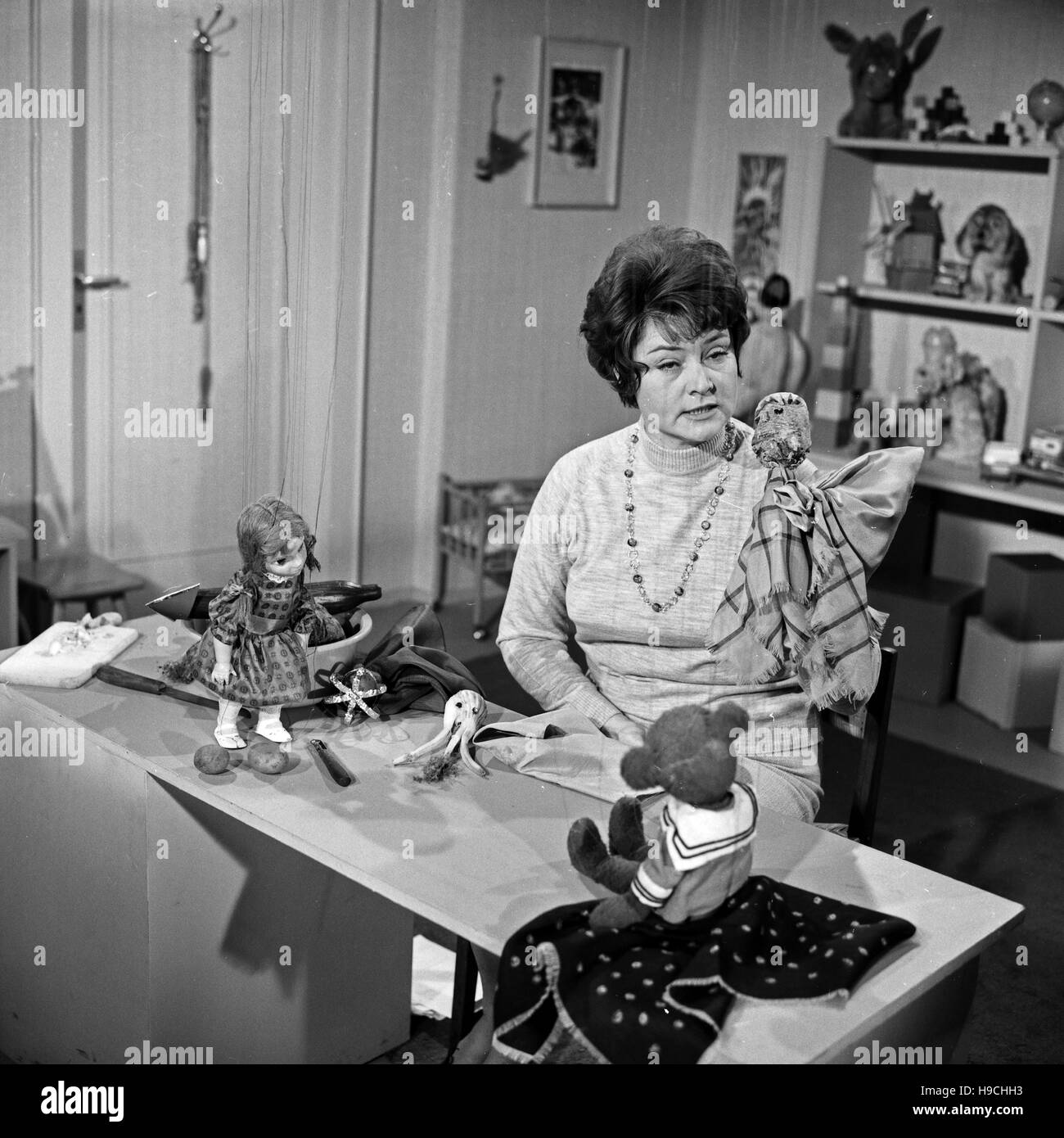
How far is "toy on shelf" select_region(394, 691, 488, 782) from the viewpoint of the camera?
1854mm

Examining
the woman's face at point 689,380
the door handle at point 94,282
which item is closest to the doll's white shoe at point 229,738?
the woman's face at point 689,380

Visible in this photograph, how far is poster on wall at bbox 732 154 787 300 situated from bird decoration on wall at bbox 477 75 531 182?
155cm

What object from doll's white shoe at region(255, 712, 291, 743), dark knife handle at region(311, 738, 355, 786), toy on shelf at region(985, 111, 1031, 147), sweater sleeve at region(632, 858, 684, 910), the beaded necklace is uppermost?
toy on shelf at region(985, 111, 1031, 147)

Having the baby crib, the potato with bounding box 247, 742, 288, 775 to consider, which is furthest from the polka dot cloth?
the baby crib

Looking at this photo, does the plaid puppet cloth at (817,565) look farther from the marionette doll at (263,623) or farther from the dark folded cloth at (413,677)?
the marionette doll at (263,623)

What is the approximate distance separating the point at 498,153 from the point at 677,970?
1.60m

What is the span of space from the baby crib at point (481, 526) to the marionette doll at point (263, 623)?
674 mm

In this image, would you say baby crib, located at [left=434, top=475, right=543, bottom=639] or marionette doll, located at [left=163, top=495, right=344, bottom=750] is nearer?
marionette doll, located at [left=163, top=495, right=344, bottom=750]

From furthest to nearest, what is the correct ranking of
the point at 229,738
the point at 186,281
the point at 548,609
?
the point at 186,281
the point at 548,609
the point at 229,738

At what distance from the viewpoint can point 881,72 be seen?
3.96 m

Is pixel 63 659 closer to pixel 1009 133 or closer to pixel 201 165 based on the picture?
pixel 201 165

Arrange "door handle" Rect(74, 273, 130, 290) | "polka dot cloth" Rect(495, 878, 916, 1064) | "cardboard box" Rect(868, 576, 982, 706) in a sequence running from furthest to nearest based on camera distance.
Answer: "cardboard box" Rect(868, 576, 982, 706) → "door handle" Rect(74, 273, 130, 290) → "polka dot cloth" Rect(495, 878, 916, 1064)

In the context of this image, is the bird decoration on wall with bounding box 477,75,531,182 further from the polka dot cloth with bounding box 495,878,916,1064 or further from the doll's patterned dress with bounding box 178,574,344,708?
the polka dot cloth with bounding box 495,878,916,1064

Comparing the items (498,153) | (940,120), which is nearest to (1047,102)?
(940,120)
